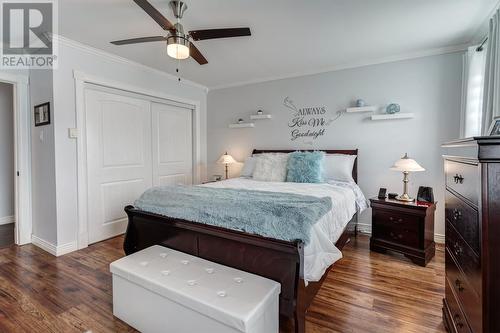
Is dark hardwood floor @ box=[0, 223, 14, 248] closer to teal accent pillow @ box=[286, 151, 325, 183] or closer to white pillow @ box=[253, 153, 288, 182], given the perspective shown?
white pillow @ box=[253, 153, 288, 182]

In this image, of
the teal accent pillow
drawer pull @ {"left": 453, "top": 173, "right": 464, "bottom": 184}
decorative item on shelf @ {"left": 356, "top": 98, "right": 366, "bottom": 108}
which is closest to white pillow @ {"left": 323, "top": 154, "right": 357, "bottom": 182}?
the teal accent pillow

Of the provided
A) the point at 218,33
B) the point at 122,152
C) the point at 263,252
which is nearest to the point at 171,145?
the point at 122,152

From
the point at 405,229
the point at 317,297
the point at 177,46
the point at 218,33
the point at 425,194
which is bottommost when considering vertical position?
the point at 317,297

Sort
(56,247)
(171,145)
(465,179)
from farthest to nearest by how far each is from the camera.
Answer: (171,145) → (56,247) → (465,179)


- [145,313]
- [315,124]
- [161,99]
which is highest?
[161,99]

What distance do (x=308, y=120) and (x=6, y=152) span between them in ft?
16.4

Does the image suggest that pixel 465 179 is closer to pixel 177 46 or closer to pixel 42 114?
pixel 177 46

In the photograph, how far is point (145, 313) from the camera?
1.67 metres

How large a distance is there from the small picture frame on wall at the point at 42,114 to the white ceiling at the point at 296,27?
0.86 meters

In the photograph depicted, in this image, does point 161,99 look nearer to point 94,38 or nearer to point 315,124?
point 94,38

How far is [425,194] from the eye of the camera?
2988 millimetres

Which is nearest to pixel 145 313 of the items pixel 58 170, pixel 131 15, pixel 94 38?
pixel 58 170

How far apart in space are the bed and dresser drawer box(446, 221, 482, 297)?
684 millimetres

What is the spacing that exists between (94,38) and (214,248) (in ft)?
8.81
